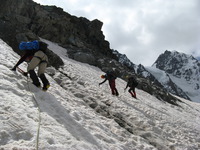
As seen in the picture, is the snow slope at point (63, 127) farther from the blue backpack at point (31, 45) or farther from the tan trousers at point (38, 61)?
the blue backpack at point (31, 45)

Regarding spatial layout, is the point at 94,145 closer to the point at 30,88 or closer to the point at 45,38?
the point at 30,88

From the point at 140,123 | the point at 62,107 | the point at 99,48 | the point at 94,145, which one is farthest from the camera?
the point at 99,48

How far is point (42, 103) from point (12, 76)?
1.85 meters

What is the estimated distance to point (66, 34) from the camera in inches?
1633

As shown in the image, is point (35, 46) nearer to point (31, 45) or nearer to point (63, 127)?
point (31, 45)

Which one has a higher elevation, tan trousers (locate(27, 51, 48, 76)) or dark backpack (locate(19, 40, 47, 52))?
dark backpack (locate(19, 40, 47, 52))

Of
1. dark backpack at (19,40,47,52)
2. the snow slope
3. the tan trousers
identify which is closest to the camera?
the snow slope

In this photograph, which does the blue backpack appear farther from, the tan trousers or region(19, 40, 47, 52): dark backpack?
the tan trousers

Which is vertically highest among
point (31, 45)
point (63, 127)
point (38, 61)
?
point (31, 45)

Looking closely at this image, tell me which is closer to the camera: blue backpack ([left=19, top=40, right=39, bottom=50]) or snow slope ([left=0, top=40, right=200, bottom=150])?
snow slope ([left=0, top=40, right=200, bottom=150])

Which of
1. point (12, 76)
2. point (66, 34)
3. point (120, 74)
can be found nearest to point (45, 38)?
point (66, 34)

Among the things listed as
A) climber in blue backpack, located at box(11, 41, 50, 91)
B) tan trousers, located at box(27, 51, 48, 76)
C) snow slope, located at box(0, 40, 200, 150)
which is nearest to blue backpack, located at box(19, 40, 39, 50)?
climber in blue backpack, located at box(11, 41, 50, 91)

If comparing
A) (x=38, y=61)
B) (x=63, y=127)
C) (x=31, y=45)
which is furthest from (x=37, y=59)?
(x=63, y=127)

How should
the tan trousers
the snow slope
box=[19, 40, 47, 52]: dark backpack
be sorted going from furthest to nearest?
box=[19, 40, 47, 52]: dark backpack, the tan trousers, the snow slope
